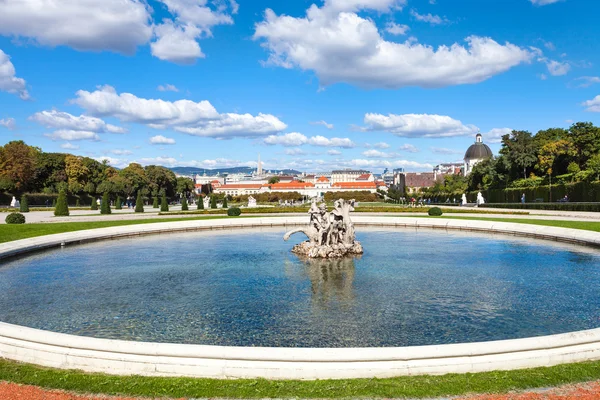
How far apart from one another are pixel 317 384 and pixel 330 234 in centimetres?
1284

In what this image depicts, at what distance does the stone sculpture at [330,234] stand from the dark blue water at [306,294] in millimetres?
795

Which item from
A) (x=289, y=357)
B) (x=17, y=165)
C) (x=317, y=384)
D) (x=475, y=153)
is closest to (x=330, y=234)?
(x=289, y=357)

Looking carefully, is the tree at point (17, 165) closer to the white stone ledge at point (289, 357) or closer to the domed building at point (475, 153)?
the white stone ledge at point (289, 357)

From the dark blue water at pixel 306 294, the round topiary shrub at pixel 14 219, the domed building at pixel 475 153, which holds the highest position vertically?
the domed building at pixel 475 153

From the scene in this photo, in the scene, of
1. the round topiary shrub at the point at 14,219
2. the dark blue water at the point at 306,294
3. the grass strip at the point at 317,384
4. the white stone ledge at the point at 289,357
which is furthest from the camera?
the round topiary shrub at the point at 14,219

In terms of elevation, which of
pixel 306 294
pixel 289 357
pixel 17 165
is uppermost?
pixel 17 165

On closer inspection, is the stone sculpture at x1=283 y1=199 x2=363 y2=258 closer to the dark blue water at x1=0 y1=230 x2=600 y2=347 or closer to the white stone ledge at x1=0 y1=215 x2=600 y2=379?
the dark blue water at x1=0 y1=230 x2=600 y2=347

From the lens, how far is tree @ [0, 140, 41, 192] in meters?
72.0

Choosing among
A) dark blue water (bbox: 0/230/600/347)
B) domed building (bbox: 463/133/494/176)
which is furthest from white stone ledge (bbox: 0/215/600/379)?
domed building (bbox: 463/133/494/176)

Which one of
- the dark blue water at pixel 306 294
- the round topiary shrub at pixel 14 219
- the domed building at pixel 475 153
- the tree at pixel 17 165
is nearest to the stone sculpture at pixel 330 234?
the dark blue water at pixel 306 294

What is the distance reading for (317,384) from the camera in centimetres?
604

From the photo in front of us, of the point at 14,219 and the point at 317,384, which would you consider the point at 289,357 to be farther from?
the point at 14,219

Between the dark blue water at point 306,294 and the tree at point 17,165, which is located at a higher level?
the tree at point 17,165

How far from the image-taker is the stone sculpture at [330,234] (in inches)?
731
